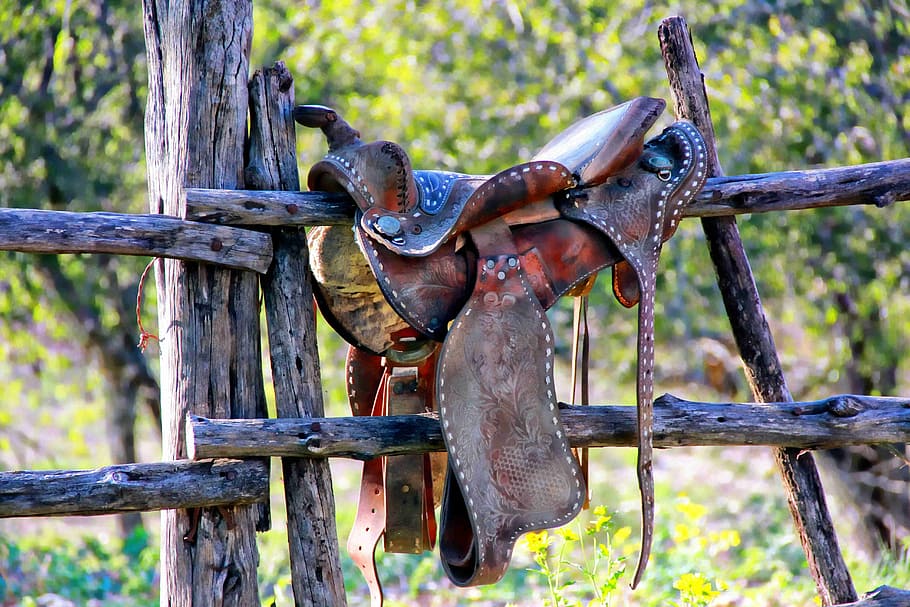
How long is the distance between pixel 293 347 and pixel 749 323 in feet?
4.28

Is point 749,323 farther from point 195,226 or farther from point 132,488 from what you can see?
point 132,488

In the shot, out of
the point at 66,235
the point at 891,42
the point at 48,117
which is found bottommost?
the point at 66,235

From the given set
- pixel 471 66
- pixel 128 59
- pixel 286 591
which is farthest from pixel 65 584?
pixel 471 66

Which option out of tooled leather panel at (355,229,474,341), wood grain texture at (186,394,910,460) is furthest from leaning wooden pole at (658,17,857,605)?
tooled leather panel at (355,229,474,341)

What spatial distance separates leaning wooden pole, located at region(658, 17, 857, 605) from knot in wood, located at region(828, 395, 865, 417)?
0.51 ft

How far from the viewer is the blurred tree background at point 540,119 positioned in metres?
4.64

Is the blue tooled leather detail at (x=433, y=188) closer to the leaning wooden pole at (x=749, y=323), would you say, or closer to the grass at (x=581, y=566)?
the leaning wooden pole at (x=749, y=323)

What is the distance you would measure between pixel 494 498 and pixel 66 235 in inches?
42.6

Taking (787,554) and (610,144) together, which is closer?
(610,144)

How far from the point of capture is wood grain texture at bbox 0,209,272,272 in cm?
195

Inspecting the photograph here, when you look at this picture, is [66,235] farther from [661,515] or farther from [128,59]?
[661,515]

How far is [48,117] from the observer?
196 inches

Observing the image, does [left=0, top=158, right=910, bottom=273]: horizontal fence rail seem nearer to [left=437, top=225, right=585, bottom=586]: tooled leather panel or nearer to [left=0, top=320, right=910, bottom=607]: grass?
[left=437, top=225, right=585, bottom=586]: tooled leather panel

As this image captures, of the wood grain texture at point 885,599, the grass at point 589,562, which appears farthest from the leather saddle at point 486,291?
the wood grain texture at point 885,599
